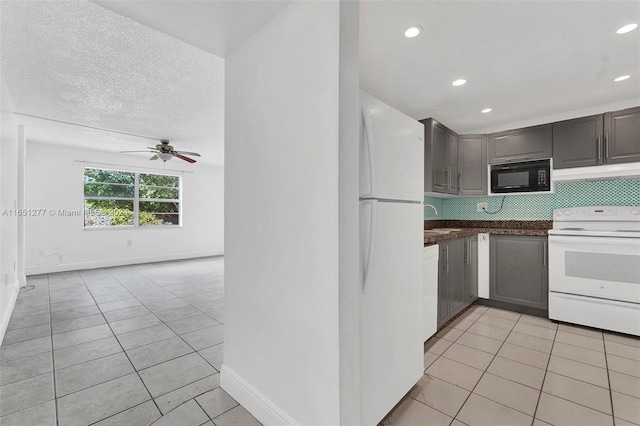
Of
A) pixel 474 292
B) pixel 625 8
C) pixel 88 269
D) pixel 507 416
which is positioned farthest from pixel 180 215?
pixel 625 8

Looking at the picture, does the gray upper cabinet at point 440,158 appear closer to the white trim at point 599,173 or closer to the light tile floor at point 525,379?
the white trim at point 599,173

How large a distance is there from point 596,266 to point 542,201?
1057 millimetres

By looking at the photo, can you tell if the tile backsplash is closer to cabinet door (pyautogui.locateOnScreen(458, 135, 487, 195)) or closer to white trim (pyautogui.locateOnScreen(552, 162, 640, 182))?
white trim (pyautogui.locateOnScreen(552, 162, 640, 182))

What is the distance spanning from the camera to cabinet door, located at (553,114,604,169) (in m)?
3.03

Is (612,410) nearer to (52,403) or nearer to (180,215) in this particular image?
(52,403)

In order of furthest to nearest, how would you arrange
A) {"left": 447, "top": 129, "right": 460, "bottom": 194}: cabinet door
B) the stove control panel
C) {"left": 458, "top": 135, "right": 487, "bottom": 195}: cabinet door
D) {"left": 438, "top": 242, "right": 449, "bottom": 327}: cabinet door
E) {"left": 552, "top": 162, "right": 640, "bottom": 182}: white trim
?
{"left": 458, "top": 135, "right": 487, "bottom": 195}: cabinet door
{"left": 447, "top": 129, "right": 460, "bottom": 194}: cabinet door
the stove control panel
{"left": 552, "top": 162, "right": 640, "bottom": 182}: white trim
{"left": 438, "top": 242, "right": 449, "bottom": 327}: cabinet door

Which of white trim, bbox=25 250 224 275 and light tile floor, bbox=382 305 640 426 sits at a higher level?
white trim, bbox=25 250 224 275

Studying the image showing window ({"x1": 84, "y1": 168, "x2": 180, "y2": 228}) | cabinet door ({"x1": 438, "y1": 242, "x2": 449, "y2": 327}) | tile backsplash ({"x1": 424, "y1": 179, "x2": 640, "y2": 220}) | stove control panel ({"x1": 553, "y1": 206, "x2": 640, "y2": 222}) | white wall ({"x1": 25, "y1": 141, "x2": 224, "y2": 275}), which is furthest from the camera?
window ({"x1": 84, "y1": 168, "x2": 180, "y2": 228})

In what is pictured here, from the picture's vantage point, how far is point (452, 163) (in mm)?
3732

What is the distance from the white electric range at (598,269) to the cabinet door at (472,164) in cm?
104

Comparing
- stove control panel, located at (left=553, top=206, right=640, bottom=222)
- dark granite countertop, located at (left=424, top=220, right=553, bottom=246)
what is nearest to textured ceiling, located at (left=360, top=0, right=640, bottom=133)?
stove control panel, located at (left=553, top=206, right=640, bottom=222)

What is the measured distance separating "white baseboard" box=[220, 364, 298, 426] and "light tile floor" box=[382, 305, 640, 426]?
0.63m

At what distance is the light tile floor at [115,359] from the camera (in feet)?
5.52

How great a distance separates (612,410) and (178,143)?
6.08 metres
